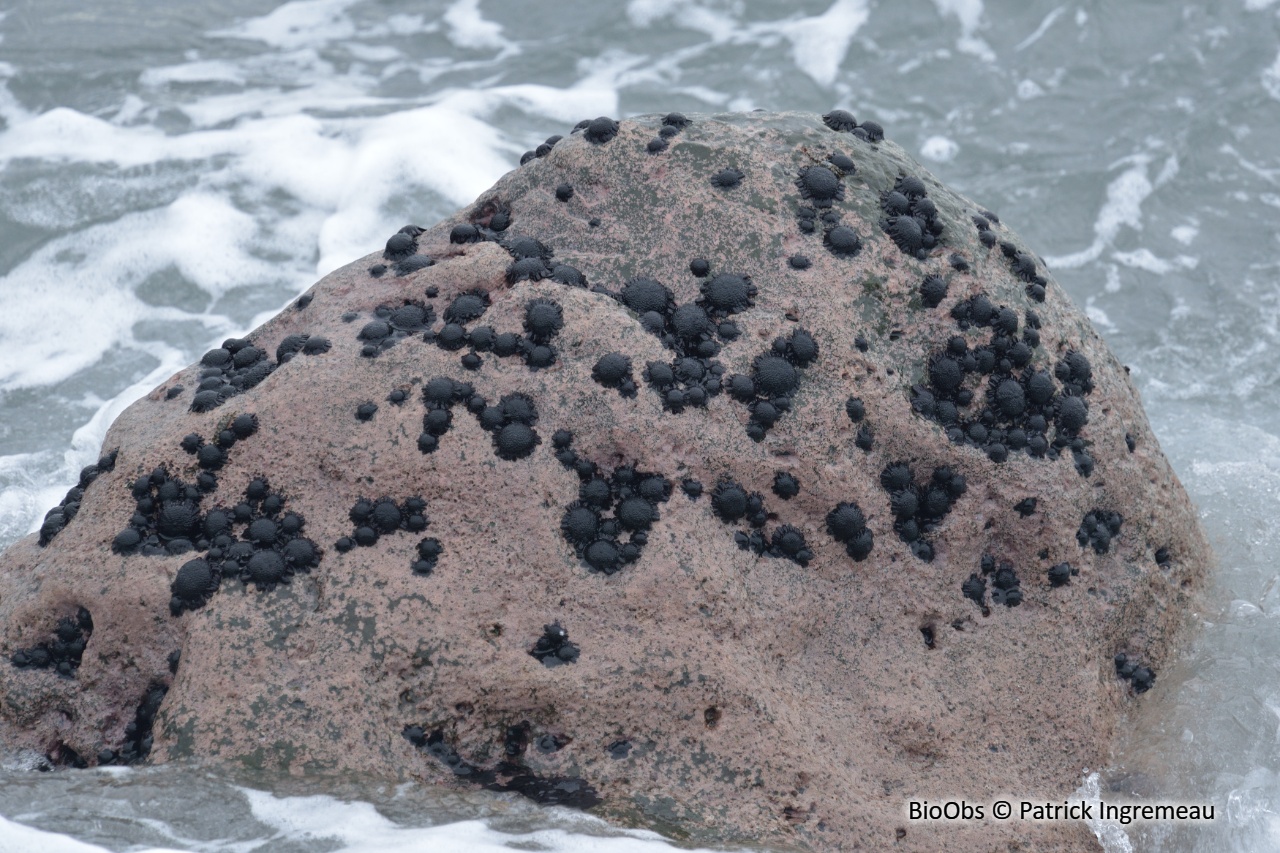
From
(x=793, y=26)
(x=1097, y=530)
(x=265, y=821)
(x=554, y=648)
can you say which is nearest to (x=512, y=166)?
(x=793, y=26)

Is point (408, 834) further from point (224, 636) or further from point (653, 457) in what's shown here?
point (653, 457)

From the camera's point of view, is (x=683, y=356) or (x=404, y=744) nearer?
(x=404, y=744)

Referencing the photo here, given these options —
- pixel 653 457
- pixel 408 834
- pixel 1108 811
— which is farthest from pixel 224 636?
pixel 1108 811

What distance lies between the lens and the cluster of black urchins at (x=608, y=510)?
4.34 m

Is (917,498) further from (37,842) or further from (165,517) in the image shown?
(37,842)

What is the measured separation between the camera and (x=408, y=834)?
3.81 metres

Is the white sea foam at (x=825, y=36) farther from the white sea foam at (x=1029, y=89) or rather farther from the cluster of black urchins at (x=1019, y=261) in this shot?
the cluster of black urchins at (x=1019, y=261)

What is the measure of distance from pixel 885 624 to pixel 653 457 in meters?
1.14

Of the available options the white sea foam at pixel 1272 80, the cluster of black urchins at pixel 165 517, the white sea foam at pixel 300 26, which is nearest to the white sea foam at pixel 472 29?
the white sea foam at pixel 300 26

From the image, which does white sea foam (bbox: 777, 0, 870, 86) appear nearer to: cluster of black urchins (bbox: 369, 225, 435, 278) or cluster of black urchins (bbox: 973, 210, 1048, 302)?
cluster of black urchins (bbox: 973, 210, 1048, 302)

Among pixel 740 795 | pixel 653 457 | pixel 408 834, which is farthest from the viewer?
pixel 653 457

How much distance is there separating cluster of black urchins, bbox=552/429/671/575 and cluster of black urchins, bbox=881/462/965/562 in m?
0.95

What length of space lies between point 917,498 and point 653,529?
1125 mm

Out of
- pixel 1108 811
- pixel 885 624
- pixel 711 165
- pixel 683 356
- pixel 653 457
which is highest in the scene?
pixel 711 165
